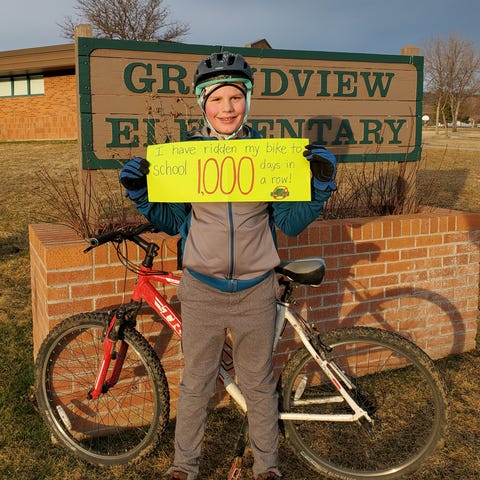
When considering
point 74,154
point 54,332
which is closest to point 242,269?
point 54,332

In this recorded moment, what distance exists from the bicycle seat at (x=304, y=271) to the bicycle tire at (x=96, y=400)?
2.75 feet

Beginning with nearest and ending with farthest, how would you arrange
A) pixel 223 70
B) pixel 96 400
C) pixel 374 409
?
1. pixel 223 70
2. pixel 374 409
3. pixel 96 400

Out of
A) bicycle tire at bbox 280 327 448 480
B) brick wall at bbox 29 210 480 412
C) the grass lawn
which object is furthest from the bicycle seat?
the grass lawn

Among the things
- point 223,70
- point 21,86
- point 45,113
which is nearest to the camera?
point 223,70

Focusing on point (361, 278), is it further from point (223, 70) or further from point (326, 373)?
point (223, 70)

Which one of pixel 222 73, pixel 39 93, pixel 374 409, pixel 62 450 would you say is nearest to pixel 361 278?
pixel 374 409

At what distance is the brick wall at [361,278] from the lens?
10.4ft

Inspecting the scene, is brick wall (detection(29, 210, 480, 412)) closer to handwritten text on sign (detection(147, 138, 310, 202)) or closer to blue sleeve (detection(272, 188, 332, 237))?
handwritten text on sign (detection(147, 138, 310, 202))

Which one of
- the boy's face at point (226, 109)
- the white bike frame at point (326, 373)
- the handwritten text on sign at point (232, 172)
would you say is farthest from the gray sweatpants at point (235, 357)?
the boy's face at point (226, 109)

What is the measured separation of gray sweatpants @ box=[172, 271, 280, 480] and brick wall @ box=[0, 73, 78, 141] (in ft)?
76.6

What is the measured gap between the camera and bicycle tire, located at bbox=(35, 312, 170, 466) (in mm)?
2857

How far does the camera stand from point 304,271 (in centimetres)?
263

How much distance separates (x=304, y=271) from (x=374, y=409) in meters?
0.80

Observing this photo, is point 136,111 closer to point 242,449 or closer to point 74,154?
point 242,449
